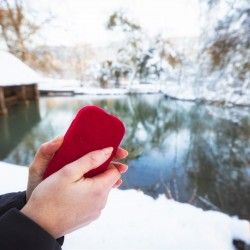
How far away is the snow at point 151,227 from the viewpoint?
311 centimetres

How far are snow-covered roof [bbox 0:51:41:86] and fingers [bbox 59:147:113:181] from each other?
17165 mm

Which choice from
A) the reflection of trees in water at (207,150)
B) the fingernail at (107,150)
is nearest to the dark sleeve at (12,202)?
the fingernail at (107,150)

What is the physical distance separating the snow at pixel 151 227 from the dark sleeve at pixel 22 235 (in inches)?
92.8

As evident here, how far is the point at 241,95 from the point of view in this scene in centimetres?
455

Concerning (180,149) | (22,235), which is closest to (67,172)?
(22,235)

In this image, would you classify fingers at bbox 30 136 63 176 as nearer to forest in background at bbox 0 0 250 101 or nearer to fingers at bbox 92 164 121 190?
fingers at bbox 92 164 121 190

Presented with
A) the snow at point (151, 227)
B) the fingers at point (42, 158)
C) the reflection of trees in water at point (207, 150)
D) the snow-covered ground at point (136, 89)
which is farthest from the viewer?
the reflection of trees in water at point (207, 150)

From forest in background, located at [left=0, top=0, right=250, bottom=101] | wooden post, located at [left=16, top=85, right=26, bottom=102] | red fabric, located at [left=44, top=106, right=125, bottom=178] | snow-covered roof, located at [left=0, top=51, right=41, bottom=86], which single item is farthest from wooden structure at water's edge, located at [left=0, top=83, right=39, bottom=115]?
red fabric, located at [left=44, top=106, right=125, bottom=178]

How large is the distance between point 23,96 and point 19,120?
7309mm

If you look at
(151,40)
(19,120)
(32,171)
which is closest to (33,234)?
(32,171)

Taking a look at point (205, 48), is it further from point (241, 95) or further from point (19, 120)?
point (19, 120)

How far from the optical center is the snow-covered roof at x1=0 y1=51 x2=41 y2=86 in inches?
705

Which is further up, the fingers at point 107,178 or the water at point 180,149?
the fingers at point 107,178

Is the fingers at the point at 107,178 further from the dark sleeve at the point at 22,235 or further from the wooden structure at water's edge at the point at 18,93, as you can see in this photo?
the wooden structure at water's edge at the point at 18,93
